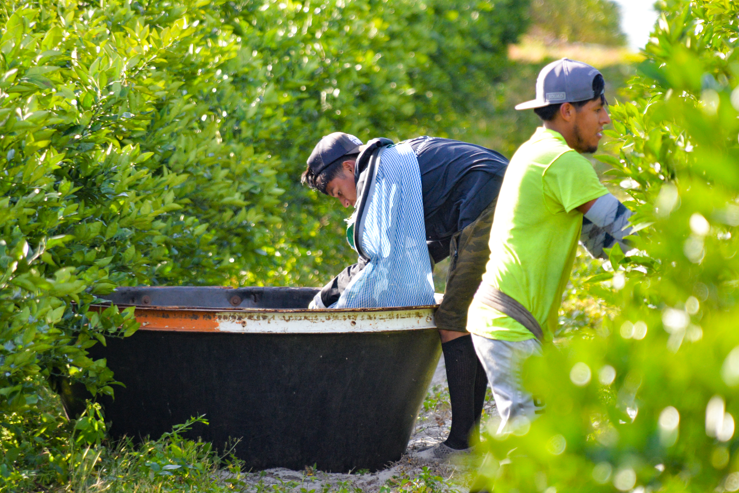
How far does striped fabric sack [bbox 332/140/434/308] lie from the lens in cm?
302

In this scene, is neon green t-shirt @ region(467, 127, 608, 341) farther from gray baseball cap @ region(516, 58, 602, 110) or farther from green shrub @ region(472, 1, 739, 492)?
green shrub @ region(472, 1, 739, 492)

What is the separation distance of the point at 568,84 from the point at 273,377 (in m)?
1.69

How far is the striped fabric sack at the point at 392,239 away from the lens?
302 centimetres

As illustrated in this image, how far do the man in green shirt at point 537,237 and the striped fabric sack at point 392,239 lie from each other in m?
0.69

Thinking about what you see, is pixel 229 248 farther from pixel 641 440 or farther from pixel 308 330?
pixel 641 440

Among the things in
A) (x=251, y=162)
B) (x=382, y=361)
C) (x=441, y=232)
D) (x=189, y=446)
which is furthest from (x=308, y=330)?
(x=251, y=162)

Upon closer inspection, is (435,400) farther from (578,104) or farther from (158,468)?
(578,104)

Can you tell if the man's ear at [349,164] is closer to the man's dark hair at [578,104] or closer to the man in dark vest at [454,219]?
the man in dark vest at [454,219]

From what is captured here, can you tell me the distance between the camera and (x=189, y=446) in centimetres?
274

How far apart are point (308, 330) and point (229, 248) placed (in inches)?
71.2

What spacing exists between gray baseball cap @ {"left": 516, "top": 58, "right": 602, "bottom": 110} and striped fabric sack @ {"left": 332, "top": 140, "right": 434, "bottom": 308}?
2.77ft

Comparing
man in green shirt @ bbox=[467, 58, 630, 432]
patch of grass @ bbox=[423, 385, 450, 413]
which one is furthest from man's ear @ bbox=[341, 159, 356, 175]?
patch of grass @ bbox=[423, 385, 450, 413]

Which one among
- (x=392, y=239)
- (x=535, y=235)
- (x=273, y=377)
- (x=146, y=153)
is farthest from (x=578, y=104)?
(x=146, y=153)

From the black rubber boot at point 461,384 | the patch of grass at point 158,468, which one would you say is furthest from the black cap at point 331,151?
the patch of grass at point 158,468
